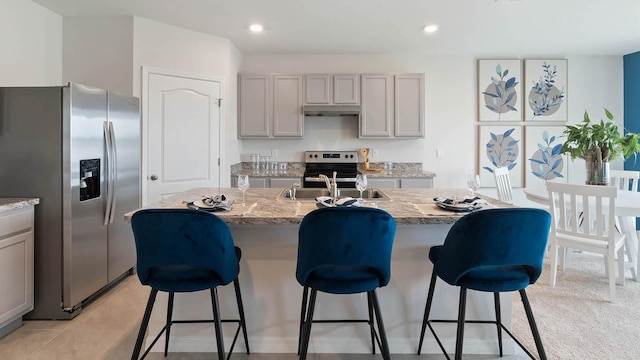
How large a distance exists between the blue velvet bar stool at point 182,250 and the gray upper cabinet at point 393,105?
3.36 meters

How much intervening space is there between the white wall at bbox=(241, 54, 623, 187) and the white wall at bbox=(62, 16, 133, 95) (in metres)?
1.61

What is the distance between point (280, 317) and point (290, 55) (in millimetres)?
3800

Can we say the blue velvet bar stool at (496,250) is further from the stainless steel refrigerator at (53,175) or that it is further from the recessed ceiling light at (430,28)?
the recessed ceiling light at (430,28)

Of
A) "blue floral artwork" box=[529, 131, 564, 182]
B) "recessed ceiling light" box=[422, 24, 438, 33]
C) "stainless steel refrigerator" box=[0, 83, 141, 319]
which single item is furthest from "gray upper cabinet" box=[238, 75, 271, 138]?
"blue floral artwork" box=[529, 131, 564, 182]

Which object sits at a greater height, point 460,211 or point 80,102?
point 80,102

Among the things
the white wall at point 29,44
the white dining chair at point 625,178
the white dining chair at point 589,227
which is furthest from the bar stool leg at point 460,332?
the white wall at point 29,44

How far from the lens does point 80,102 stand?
8.38ft

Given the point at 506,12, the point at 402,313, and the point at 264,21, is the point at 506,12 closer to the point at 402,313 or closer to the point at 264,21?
the point at 264,21

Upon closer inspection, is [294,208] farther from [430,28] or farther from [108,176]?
[430,28]

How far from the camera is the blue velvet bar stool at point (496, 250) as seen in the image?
153cm

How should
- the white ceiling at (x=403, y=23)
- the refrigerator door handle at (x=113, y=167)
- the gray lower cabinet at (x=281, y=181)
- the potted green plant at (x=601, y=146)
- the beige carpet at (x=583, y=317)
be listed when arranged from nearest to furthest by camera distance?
1. the beige carpet at (x=583, y=317)
2. the refrigerator door handle at (x=113, y=167)
3. the potted green plant at (x=601, y=146)
4. the white ceiling at (x=403, y=23)
5. the gray lower cabinet at (x=281, y=181)

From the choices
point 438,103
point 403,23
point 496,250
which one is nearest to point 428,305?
point 496,250

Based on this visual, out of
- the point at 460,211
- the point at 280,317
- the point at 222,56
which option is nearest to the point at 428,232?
the point at 460,211

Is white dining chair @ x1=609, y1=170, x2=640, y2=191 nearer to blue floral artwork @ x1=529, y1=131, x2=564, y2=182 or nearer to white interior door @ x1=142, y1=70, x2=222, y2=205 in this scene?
blue floral artwork @ x1=529, y1=131, x2=564, y2=182
